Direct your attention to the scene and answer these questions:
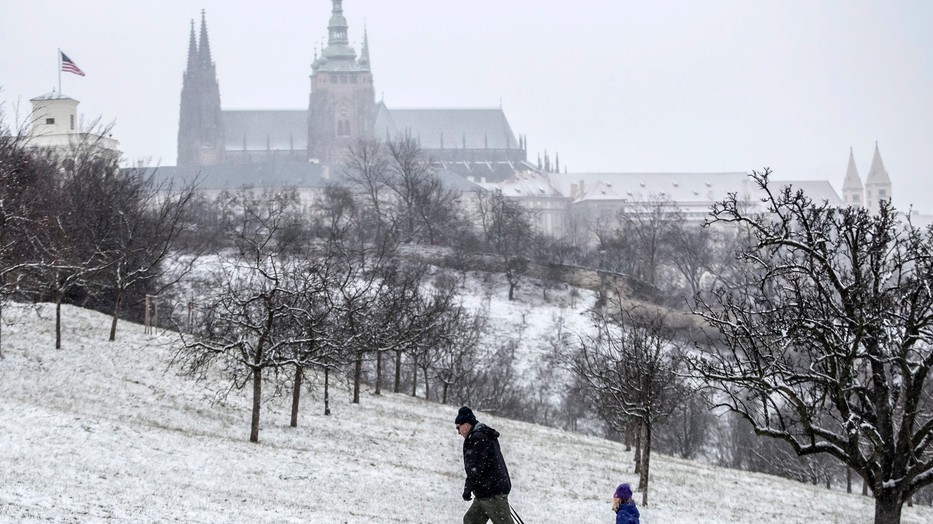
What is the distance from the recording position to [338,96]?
153 meters

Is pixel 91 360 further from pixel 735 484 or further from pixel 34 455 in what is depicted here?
pixel 735 484

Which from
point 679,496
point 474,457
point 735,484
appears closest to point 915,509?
point 735,484

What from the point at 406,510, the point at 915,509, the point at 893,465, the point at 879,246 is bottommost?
the point at 915,509

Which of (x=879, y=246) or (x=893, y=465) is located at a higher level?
(x=879, y=246)

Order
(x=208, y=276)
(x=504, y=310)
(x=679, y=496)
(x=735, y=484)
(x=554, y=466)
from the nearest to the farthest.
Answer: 1. (x=679, y=496)
2. (x=554, y=466)
3. (x=735, y=484)
4. (x=208, y=276)
5. (x=504, y=310)

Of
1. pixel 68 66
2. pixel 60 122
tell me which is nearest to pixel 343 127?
pixel 60 122

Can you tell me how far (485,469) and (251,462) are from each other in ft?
31.8

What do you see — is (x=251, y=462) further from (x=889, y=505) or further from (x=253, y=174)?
(x=253, y=174)

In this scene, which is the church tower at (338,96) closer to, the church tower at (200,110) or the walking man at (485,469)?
the church tower at (200,110)

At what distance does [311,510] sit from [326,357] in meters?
11.8

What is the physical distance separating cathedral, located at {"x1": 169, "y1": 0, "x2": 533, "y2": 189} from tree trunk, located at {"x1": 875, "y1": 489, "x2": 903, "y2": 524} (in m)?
112

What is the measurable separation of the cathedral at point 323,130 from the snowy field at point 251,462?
314 feet

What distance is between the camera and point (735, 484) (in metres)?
27.7

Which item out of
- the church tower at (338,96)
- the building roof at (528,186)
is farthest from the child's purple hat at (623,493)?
the building roof at (528,186)
